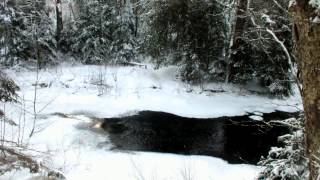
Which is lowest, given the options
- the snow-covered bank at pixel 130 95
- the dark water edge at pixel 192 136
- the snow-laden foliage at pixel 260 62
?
the dark water edge at pixel 192 136

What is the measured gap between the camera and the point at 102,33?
49.8ft

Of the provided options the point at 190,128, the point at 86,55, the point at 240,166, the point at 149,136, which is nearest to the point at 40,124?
the point at 149,136

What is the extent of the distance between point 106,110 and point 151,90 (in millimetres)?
2183

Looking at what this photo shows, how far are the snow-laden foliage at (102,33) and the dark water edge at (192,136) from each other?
197 inches

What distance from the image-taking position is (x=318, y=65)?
254cm

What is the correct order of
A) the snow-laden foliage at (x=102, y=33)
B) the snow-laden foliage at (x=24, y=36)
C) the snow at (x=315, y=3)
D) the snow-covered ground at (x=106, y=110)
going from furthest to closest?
the snow-laden foliage at (x=102, y=33), the snow-laden foliage at (x=24, y=36), the snow-covered ground at (x=106, y=110), the snow at (x=315, y=3)

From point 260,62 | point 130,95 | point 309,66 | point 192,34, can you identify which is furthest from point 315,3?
point 192,34

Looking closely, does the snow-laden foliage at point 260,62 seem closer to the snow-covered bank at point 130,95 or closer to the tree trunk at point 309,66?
the snow-covered bank at point 130,95

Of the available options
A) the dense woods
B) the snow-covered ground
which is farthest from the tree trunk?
the dense woods

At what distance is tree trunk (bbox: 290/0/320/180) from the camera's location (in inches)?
99.6

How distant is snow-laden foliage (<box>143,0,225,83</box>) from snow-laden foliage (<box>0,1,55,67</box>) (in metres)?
3.62

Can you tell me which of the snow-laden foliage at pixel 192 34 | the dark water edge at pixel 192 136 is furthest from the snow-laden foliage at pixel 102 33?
the dark water edge at pixel 192 136

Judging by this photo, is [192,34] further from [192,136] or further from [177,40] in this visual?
[192,136]

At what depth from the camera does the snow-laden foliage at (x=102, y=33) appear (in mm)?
14992
